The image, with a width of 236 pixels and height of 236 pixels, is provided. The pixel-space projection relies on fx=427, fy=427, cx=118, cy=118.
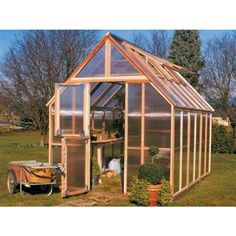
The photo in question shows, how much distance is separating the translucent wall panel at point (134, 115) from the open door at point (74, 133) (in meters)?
1.31

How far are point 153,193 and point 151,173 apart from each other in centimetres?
52

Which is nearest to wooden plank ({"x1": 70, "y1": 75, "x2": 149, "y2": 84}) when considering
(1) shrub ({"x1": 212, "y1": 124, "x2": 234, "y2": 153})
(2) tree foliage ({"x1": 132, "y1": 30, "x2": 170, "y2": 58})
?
(1) shrub ({"x1": 212, "y1": 124, "x2": 234, "y2": 153})

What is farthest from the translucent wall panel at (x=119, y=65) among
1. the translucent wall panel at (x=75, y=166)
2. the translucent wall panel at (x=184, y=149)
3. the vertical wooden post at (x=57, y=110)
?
the translucent wall panel at (x=75, y=166)

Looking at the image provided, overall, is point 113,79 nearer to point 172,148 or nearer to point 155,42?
point 172,148

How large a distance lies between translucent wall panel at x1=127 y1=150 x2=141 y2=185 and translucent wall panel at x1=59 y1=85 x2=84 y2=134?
5.77 ft

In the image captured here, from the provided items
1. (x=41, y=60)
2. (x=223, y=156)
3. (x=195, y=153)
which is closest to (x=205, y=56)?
(x=223, y=156)

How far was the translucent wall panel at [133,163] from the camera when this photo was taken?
471 inches

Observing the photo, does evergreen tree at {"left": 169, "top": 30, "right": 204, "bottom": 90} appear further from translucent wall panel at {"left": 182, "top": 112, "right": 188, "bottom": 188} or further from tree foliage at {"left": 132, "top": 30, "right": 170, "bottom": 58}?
translucent wall panel at {"left": 182, "top": 112, "right": 188, "bottom": 188}

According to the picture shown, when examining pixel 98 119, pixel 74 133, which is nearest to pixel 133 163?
pixel 74 133

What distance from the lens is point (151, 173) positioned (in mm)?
11062

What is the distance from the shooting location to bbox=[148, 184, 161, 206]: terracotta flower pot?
1099 centimetres

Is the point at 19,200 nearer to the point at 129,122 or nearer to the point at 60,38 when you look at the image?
the point at 129,122

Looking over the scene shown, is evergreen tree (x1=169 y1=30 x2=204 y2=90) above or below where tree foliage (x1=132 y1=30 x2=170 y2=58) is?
below

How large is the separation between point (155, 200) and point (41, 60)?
1867 cm
